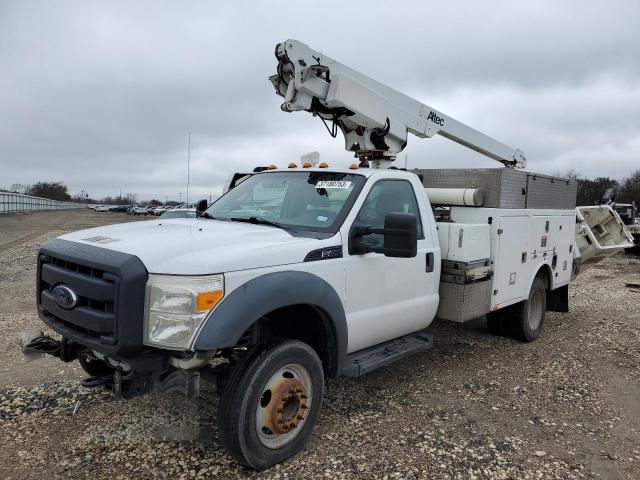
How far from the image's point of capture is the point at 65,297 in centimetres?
314

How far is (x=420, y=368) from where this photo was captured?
5.34 m

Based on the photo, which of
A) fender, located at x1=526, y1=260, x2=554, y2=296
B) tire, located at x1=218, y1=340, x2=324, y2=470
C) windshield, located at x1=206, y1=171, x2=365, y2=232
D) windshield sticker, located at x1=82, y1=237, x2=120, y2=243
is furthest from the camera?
fender, located at x1=526, y1=260, x2=554, y2=296

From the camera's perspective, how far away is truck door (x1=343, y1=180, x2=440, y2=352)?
3.88m

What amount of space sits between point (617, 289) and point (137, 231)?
11163mm

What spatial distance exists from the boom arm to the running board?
2.03 m

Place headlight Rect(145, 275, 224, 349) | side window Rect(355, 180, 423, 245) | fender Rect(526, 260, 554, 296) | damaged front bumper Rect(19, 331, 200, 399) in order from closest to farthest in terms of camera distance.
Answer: headlight Rect(145, 275, 224, 349) → damaged front bumper Rect(19, 331, 200, 399) → side window Rect(355, 180, 423, 245) → fender Rect(526, 260, 554, 296)

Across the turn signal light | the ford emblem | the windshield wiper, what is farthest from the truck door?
the ford emblem

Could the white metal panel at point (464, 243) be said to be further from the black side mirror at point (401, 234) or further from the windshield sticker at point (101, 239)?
the windshield sticker at point (101, 239)

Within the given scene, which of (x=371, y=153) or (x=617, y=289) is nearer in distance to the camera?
(x=371, y=153)

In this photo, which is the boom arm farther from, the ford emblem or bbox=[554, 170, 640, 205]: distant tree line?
bbox=[554, 170, 640, 205]: distant tree line

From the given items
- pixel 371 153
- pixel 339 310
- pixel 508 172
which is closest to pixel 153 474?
pixel 339 310

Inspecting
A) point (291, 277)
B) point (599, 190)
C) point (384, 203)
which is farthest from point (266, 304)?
point (599, 190)

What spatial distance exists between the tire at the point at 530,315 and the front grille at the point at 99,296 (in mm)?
4910

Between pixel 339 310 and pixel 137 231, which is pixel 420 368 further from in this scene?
pixel 137 231
